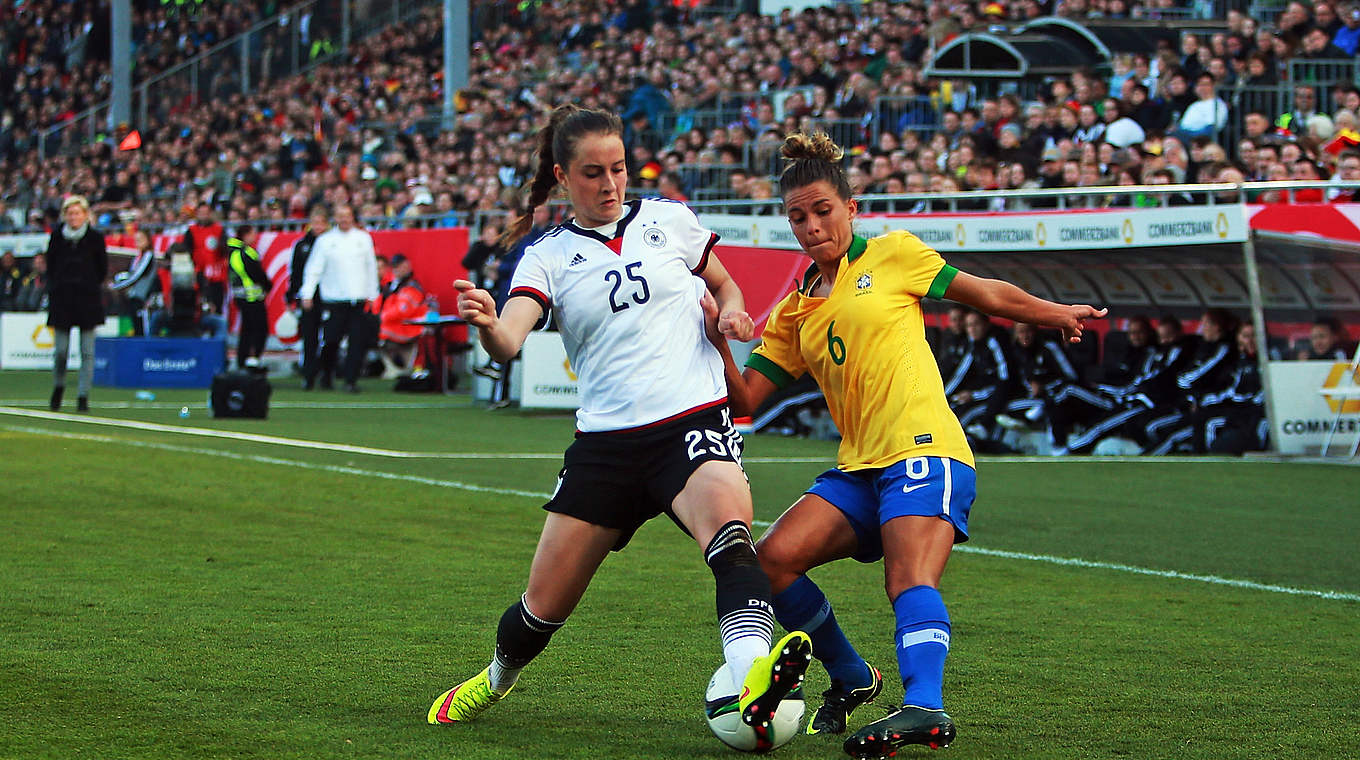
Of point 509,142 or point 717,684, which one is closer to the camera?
point 717,684

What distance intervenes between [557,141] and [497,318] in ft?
2.01

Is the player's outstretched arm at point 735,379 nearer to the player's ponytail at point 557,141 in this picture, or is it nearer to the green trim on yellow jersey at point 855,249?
the green trim on yellow jersey at point 855,249

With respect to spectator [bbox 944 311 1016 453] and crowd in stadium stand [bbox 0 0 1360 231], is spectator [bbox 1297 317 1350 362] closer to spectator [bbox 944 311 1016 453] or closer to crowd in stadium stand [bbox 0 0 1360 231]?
crowd in stadium stand [bbox 0 0 1360 231]

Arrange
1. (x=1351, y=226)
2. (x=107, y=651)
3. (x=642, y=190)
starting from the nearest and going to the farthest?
1. (x=107, y=651)
2. (x=1351, y=226)
3. (x=642, y=190)

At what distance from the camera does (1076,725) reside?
507cm

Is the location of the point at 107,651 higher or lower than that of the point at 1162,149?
lower

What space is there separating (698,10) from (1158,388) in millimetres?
18888

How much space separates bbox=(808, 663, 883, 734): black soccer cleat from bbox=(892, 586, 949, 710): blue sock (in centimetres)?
48

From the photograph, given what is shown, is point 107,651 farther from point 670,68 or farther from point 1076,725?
point 670,68

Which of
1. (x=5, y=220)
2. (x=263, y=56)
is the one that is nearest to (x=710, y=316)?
(x=263, y=56)

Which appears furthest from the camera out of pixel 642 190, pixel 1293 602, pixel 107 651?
pixel 642 190

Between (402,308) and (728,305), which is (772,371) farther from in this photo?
(402,308)

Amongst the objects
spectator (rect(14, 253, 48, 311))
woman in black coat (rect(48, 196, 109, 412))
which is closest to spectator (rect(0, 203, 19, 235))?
spectator (rect(14, 253, 48, 311))

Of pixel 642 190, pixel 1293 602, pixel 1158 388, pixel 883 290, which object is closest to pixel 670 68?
pixel 642 190
